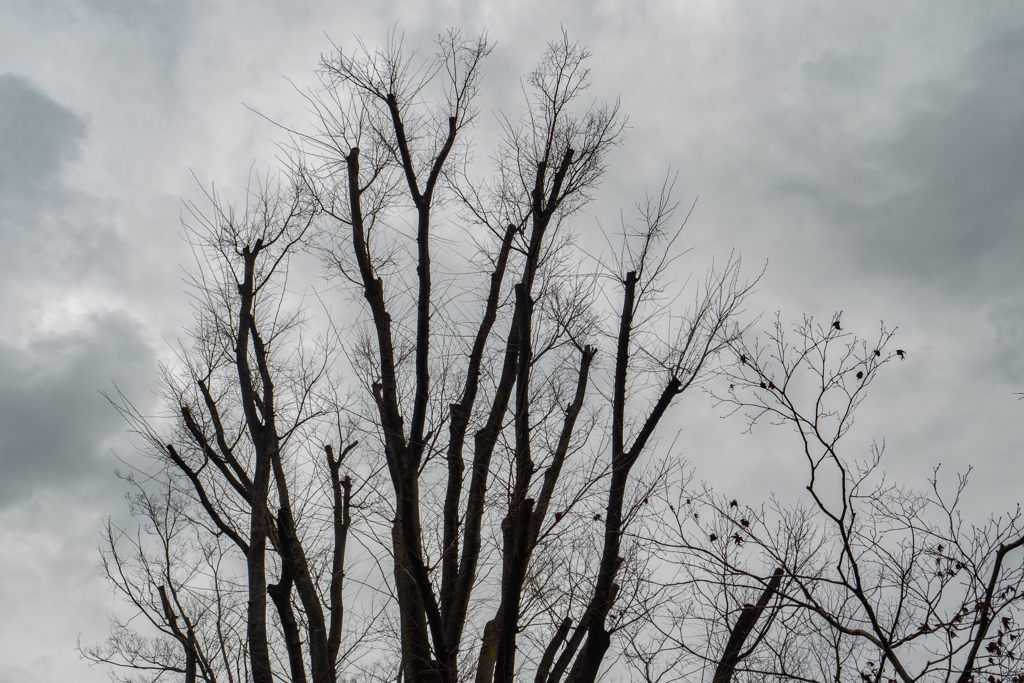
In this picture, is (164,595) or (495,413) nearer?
(495,413)

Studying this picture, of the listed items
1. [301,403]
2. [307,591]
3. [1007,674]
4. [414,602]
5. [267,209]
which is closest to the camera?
[1007,674]

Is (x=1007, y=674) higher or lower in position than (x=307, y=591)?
lower

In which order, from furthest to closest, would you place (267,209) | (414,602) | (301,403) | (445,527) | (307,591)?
(267,209)
(301,403)
(307,591)
(445,527)
(414,602)

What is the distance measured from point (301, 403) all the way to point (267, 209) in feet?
9.47

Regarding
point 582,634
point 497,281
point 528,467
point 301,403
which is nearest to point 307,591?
point 301,403

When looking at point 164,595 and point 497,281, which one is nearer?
point 497,281

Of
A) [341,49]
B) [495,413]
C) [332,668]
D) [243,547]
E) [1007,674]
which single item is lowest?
[1007,674]

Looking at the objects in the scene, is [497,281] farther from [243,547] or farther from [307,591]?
[243,547]

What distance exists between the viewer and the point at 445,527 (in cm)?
517

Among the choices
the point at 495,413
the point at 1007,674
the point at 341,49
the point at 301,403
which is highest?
the point at 341,49

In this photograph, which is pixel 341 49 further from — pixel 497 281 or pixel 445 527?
pixel 445 527

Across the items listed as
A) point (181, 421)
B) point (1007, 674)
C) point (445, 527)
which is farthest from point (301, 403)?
point (1007, 674)

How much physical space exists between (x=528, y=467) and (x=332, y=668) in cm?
359

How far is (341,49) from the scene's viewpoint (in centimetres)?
627
